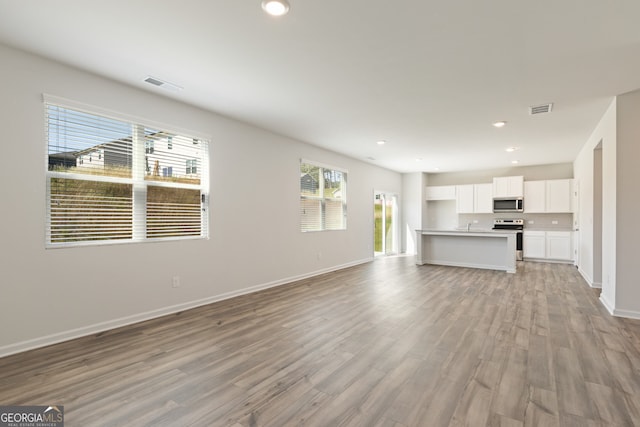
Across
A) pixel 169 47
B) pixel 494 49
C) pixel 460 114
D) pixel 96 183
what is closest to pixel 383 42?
pixel 494 49

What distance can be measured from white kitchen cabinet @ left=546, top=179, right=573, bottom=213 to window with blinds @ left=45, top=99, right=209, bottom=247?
837 centimetres

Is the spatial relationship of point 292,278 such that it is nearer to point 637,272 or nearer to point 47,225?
Result: point 47,225

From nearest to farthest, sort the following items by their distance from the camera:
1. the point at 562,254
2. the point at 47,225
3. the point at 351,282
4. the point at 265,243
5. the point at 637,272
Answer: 1. the point at 47,225
2. the point at 637,272
3. the point at 265,243
4. the point at 351,282
5. the point at 562,254

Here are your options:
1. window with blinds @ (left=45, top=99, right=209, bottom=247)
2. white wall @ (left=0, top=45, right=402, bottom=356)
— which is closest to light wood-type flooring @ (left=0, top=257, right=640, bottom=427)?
white wall @ (left=0, top=45, right=402, bottom=356)

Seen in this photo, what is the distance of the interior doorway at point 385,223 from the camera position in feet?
29.9

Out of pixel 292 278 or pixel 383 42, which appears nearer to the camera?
pixel 383 42

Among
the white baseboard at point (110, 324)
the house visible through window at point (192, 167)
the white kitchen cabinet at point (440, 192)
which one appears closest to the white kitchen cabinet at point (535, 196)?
the white kitchen cabinet at point (440, 192)

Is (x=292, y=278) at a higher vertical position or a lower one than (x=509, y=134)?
lower

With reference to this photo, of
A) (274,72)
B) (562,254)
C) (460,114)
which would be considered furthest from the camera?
(562,254)

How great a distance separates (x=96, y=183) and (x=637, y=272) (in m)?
6.03

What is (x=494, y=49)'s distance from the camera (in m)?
2.67

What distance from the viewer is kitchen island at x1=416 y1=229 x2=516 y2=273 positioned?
21.8 ft

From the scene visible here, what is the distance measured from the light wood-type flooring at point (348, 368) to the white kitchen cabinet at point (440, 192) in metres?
5.69

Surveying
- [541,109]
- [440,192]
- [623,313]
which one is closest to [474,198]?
[440,192]
